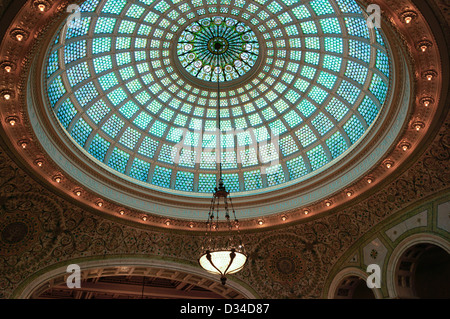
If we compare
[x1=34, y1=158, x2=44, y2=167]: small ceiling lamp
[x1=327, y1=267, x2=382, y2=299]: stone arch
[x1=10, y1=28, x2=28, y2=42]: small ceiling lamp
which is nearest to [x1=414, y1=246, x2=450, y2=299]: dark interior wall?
[x1=327, y1=267, x2=382, y2=299]: stone arch

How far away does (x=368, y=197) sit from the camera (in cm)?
1453

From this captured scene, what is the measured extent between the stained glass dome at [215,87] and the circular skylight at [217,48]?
5 cm

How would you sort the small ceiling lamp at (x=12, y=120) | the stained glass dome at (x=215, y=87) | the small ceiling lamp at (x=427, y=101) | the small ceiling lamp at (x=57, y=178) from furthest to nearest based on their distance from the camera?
the stained glass dome at (x=215, y=87)
the small ceiling lamp at (x=57, y=178)
the small ceiling lamp at (x=12, y=120)
the small ceiling lamp at (x=427, y=101)

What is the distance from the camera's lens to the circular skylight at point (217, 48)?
15.6 metres

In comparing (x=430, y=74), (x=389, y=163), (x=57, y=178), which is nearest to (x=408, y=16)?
(x=430, y=74)

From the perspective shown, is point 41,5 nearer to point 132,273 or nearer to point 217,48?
point 217,48

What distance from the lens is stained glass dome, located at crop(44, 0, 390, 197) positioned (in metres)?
14.5

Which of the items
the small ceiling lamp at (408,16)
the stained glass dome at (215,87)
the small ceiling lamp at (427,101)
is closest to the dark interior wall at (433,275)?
the stained glass dome at (215,87)

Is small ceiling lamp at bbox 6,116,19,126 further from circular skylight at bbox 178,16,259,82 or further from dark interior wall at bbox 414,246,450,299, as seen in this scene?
dark interior wall at bbox 414,246,450,299

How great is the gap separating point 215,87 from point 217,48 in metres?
2.29

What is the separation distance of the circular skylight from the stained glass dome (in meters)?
0.05

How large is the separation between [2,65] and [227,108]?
10783 millimetres

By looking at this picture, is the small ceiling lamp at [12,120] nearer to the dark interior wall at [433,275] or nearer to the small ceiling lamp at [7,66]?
the small ceiling lamp at [7,66]
